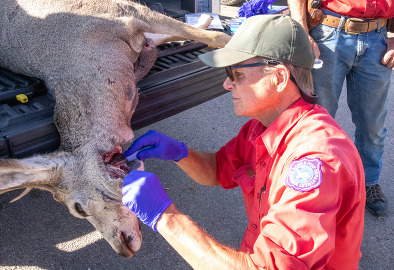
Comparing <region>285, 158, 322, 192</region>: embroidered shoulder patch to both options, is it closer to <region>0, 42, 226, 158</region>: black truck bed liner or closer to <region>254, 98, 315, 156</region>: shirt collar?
<region>254, 98, 315, 156</region>: shirt collar

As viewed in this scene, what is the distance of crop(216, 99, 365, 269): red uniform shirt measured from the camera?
1760 millimetres

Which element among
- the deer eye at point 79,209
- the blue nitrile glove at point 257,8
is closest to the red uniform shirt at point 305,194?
the deer eye at point 79,209

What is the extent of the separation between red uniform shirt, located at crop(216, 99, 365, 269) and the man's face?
11 cm

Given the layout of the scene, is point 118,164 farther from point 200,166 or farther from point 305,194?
point 305,194

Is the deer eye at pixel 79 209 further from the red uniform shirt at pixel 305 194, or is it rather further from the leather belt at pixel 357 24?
the leather belt at pixel 357 24

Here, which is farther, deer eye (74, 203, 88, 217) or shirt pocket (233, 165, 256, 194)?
deer eye (74, 203, 88, 217)

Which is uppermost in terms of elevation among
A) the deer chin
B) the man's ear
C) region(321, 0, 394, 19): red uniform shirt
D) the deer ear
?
the man's ear

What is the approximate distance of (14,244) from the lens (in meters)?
3.73

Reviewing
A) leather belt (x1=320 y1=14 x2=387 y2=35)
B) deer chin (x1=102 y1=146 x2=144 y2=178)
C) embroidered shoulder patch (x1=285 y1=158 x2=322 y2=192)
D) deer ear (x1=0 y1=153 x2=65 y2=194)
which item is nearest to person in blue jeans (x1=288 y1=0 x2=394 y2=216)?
leather belt (x1=320 y1=14 x2=387 y2=35)

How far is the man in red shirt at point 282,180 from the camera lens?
1.80 meters

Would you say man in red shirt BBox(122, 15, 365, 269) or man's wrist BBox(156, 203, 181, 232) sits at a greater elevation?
man in red shirt BBox(122, 15, 365, 269)

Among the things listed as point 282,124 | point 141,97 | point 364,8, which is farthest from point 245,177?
point 364,8

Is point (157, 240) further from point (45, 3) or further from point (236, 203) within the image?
point (45, 3)

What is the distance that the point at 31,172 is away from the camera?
2.59 m
